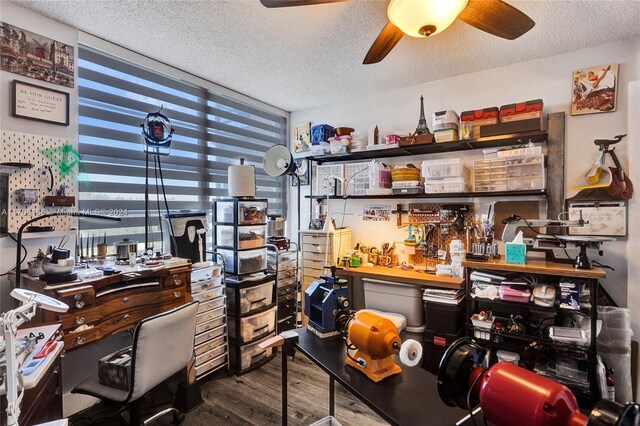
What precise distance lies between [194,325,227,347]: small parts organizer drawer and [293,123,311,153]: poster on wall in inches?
89.3

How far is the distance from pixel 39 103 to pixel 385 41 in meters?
2.26

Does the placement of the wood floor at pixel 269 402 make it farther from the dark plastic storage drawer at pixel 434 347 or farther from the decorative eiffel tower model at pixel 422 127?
the decorative eiffel tower model at pixel 422 127

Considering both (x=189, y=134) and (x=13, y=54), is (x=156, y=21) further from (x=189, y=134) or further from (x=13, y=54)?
(x=189, y=134)

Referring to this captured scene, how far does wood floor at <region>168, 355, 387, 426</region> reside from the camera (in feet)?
7.19

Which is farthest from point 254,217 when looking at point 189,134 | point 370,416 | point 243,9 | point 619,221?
point 619,221

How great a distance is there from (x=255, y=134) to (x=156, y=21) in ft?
5.74

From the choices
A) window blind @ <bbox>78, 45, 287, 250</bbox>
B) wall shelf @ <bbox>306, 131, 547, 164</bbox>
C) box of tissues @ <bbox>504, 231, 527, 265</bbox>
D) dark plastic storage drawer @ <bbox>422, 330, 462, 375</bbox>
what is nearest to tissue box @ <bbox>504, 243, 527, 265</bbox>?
box of tissues @ <bbox>504, 231, 527, 265</bbox>

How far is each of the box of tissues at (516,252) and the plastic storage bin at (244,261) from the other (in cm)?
205

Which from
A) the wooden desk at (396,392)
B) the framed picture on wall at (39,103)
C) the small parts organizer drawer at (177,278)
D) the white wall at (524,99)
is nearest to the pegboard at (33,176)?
the framed picture on wall at (39,103)

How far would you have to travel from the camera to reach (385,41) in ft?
6.43

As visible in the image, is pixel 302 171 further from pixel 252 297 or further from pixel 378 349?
pixel 378 349

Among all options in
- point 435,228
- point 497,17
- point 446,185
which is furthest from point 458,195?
point 497,17

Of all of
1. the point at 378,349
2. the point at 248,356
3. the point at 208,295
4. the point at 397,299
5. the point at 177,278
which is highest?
the point at 177,278

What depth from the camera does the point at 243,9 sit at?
6.67 feet
